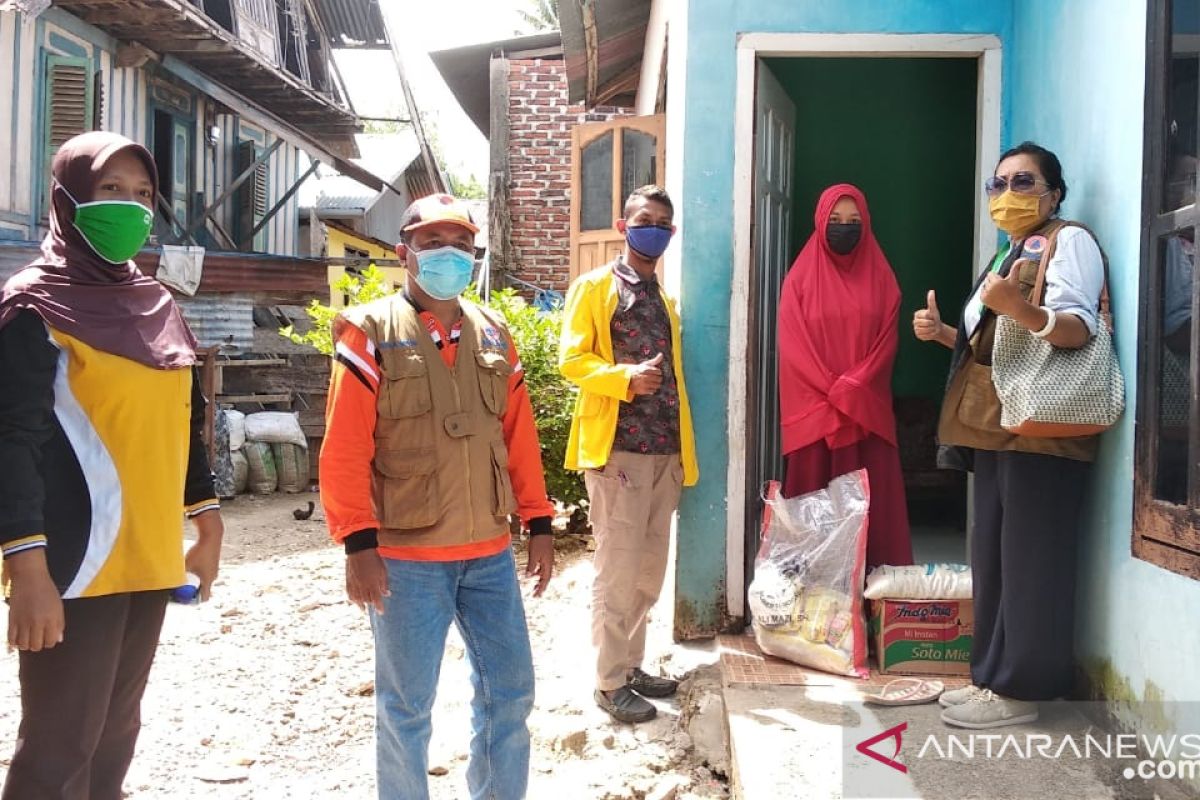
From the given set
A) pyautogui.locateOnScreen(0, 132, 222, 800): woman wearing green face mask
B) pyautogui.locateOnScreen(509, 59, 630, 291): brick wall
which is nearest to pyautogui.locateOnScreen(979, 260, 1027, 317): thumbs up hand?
pyautogui.locateOnScreen(0, 132, 222, 800): woman wearing green face mask

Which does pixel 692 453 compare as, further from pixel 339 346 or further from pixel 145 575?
pixel 145 575

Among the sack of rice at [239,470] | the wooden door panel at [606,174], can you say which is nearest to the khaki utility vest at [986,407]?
the wooden door panel at [606,174]

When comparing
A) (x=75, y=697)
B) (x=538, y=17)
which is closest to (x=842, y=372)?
(x=75, y=697)

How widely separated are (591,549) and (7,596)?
494cm

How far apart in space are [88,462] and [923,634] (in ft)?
9.58

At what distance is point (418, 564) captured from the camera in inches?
101

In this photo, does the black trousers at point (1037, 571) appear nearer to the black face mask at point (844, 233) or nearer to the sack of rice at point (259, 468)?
the black face mask at point (844, 233)

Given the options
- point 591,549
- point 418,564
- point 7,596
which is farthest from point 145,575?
point 591,549

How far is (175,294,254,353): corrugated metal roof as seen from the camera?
10867 millimetres

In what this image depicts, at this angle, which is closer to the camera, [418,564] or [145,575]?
[145,575]

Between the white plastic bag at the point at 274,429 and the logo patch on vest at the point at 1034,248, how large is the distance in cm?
857

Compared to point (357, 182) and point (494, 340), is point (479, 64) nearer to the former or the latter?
point (357, 182)

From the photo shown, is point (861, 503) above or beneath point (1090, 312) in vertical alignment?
beneath

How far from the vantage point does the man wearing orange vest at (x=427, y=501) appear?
8.19 feet
